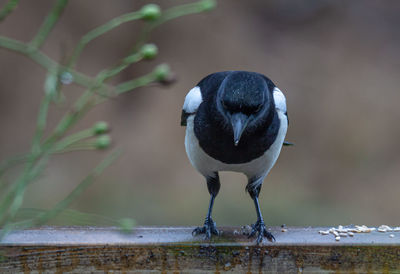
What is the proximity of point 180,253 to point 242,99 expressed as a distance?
0.54m

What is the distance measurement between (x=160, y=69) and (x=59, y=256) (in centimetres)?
114

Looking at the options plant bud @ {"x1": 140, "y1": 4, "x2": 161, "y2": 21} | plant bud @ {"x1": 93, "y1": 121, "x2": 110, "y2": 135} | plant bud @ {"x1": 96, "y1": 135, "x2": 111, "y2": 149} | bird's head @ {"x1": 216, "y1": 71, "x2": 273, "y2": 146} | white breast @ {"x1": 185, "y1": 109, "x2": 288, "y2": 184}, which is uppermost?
bird's head @ {"x1": 216, "y1": 71, "x2": 273, "y2": 146}

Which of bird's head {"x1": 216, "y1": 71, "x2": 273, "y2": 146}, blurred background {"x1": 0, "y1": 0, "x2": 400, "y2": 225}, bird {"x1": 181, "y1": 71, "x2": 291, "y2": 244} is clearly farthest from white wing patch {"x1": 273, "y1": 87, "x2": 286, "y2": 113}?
blurred background {"x1": 0, "y1": 0, "x2": 400, "y2": 225}

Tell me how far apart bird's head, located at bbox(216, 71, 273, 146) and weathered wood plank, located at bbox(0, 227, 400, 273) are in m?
0.36

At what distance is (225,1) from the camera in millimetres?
5363

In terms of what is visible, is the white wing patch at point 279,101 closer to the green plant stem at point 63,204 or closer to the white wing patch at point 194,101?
the white wing patch at point 194,101

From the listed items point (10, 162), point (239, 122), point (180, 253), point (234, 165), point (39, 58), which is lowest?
point (180, 253)

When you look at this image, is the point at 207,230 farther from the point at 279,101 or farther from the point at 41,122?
the point at 41,122

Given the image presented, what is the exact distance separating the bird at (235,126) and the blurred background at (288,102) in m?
2.82

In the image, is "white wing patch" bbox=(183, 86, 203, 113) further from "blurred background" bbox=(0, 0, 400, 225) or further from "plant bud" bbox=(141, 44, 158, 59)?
"blurred background" bbox=(0, 0, 400, 225)

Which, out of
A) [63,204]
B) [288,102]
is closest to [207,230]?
[63,204]

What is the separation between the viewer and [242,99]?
1.89 m

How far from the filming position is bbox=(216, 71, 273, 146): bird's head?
6.21ft

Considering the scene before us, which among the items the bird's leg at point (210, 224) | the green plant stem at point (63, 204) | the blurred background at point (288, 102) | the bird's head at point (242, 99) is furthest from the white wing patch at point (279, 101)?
the blurred background at point (288, 102)
